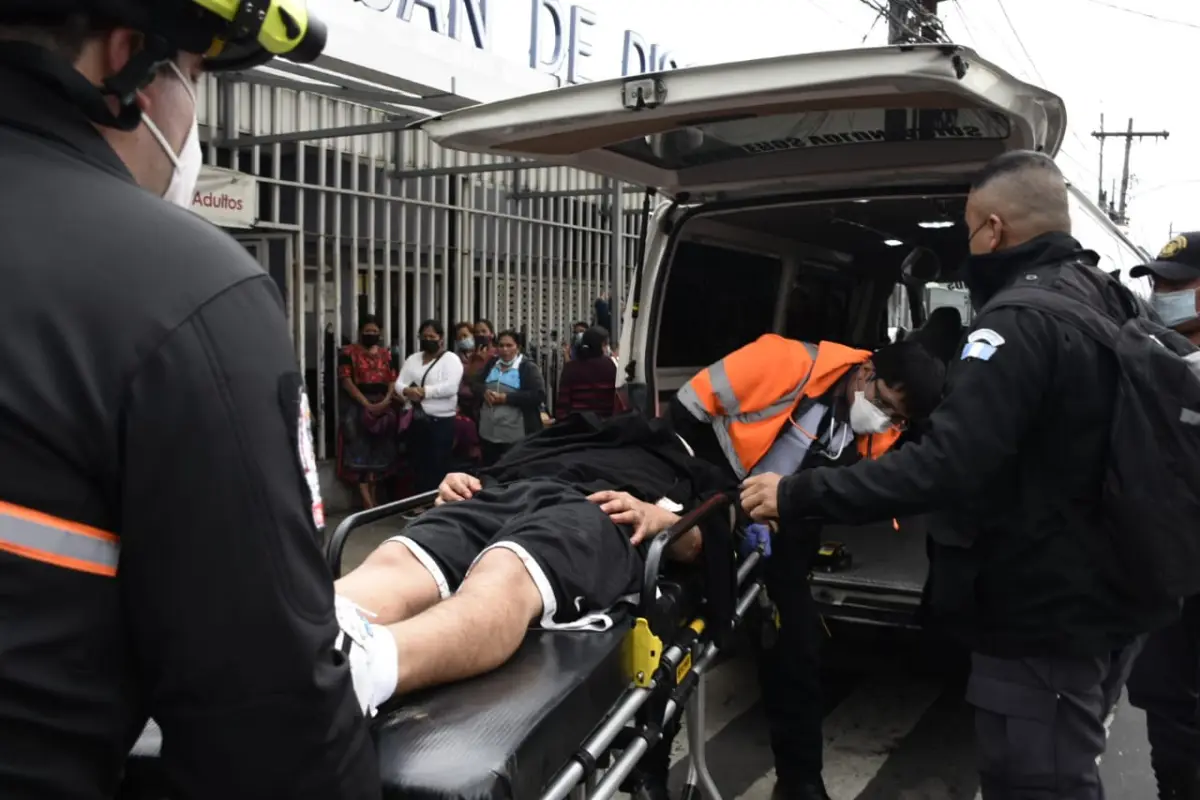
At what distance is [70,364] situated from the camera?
2.99 feet

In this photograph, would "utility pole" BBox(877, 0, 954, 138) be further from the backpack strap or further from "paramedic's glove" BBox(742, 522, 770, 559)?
the backpack strap

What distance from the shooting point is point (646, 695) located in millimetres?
2309

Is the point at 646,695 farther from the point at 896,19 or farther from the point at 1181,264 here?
the point at 896,19

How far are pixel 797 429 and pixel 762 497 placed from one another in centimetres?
77

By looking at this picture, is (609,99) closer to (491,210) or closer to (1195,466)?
(1195,466)

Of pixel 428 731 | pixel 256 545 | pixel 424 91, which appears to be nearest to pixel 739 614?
pixel 428 731

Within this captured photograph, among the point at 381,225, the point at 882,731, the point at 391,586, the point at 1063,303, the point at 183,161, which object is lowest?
the point at 882,731

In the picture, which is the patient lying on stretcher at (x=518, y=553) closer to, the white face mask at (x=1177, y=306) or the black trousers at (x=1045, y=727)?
the black trousers at (x=1045, y=727)

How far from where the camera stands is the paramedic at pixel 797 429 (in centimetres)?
315

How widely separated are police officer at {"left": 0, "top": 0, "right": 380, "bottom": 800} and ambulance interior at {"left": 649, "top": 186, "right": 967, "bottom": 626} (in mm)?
3205

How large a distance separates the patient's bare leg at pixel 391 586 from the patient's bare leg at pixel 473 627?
187 millimetres

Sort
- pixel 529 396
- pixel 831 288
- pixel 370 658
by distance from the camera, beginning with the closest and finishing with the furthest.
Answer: pixel 370 658 < pixel 831 288 < pixel 529 396

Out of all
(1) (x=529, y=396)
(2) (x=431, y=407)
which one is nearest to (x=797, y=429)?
(1) (x=529, y=396)

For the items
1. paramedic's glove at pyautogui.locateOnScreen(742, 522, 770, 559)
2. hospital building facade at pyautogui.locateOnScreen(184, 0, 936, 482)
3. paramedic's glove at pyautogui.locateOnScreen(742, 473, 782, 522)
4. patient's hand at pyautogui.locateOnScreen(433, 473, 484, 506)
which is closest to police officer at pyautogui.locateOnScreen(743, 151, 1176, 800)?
paramedic's glove at pyautogui.locateOnScreen(742, 473, 782, 522)
